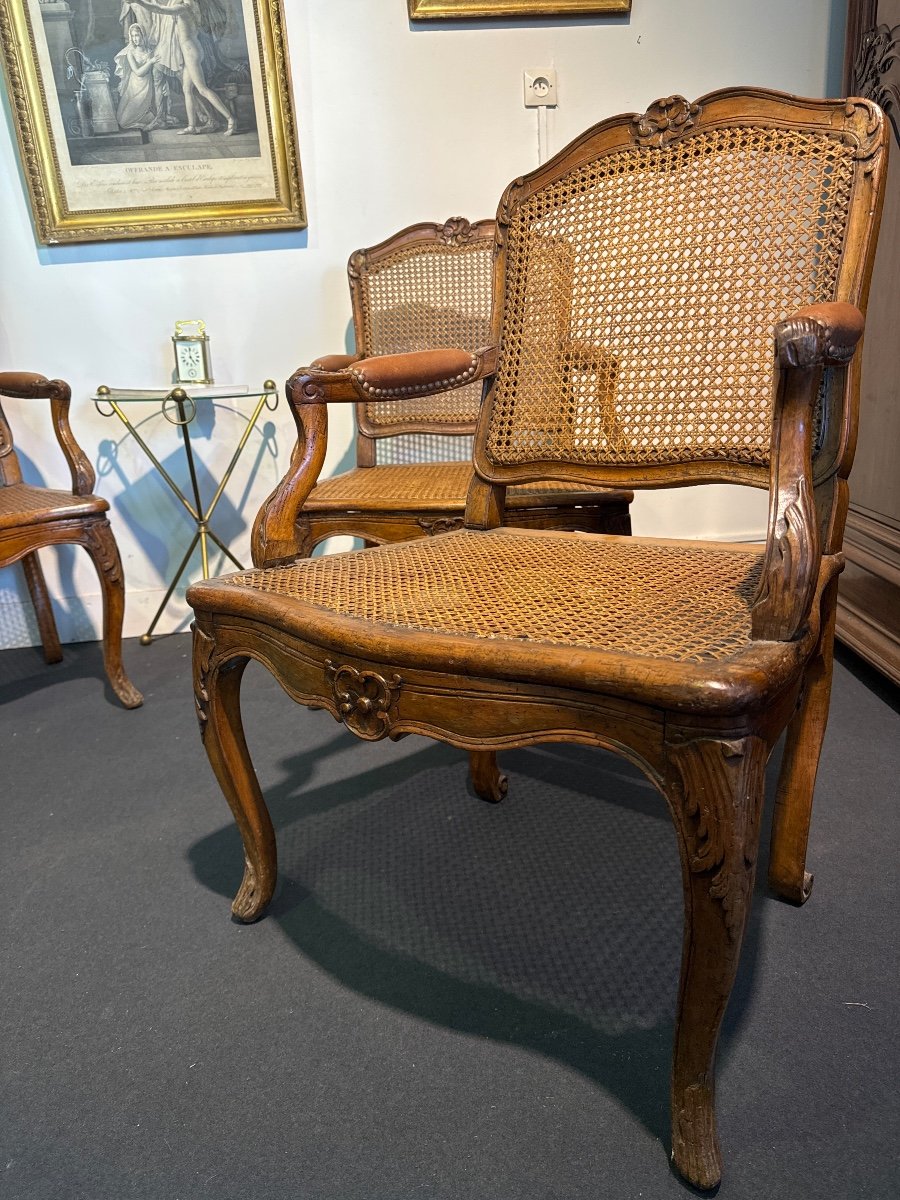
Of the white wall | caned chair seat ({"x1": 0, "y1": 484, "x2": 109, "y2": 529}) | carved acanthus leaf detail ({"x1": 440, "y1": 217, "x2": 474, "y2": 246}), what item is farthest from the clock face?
carved acanthus leaf detail ({"x1": 440, "y1": 217, "x2": 474, "y2": 246})

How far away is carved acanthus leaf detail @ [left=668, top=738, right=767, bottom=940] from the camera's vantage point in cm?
68

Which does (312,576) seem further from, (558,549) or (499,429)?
(499,429)

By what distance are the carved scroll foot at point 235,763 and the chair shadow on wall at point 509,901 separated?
7 cm

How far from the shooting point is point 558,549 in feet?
3.67

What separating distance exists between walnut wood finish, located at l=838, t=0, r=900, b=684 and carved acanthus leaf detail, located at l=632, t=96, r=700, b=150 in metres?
1.06

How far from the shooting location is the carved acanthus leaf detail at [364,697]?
0.86 metres

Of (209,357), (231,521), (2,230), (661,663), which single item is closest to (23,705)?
(231,521)

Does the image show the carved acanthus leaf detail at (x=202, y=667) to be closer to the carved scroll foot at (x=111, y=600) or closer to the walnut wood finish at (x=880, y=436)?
the carved scroll foot at (x=111, y=600)

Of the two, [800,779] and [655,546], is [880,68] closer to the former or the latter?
[655,546]

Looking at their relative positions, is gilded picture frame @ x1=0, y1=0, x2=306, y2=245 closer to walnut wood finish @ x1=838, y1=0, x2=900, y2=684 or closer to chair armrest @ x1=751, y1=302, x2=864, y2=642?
walnut wood finish @ x1=838, y1=0, x2=900, y2=684

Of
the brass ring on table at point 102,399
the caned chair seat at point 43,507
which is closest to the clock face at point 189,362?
the brass ring on table at point 102,399

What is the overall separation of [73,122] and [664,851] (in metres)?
2.52

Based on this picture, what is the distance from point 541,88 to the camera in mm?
2355

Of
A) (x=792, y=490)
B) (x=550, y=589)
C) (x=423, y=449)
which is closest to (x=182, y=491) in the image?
(x=423, y=449)
